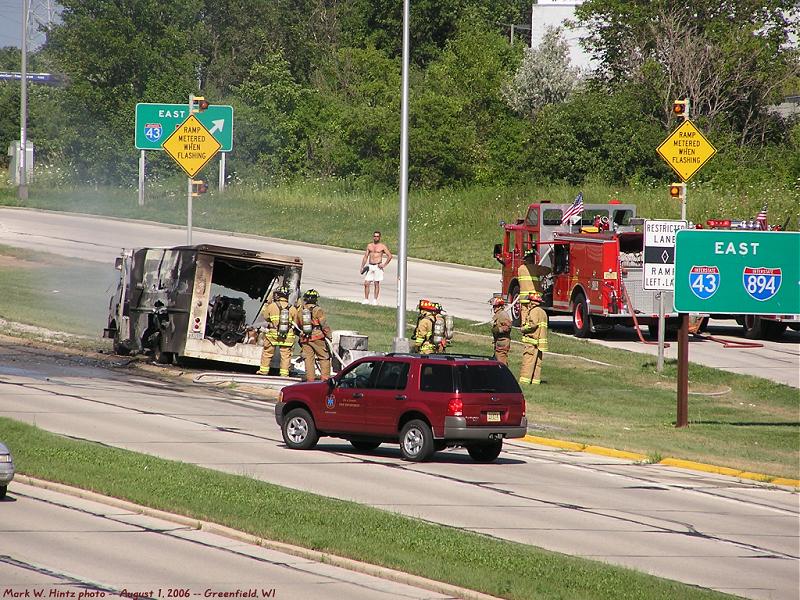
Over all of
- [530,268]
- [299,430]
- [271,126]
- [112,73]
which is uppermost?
[112,73]

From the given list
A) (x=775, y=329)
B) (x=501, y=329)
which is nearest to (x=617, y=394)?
(x=501, y=329)

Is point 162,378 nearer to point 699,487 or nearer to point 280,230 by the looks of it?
point 699,487

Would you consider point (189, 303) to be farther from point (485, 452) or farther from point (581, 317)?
point (581, 317)

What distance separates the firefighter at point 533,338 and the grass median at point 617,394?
45cm

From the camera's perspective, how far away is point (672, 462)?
20703 millimetres

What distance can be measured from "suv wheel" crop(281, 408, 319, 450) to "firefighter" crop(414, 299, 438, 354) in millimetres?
6144

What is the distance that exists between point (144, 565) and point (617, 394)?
17.4 metres

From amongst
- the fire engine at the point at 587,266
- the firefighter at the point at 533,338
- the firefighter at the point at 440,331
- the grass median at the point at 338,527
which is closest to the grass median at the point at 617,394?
the firefighter at the point at 533,338


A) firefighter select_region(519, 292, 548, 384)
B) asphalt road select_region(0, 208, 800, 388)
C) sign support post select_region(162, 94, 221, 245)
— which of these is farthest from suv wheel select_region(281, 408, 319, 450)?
asphalt road select_region(0, 208, 800, 388)

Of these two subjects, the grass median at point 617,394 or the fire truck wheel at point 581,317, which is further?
the fire truck wheel at point 581,317

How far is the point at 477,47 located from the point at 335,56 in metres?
11.5

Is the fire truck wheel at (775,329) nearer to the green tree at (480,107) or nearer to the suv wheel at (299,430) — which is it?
the suv wheel at (299,430)

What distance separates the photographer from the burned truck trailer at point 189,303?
2731 centimetres

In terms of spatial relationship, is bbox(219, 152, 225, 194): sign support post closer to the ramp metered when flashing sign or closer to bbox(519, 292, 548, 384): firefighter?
bbox(519, 292, 548, 384): firefighter
